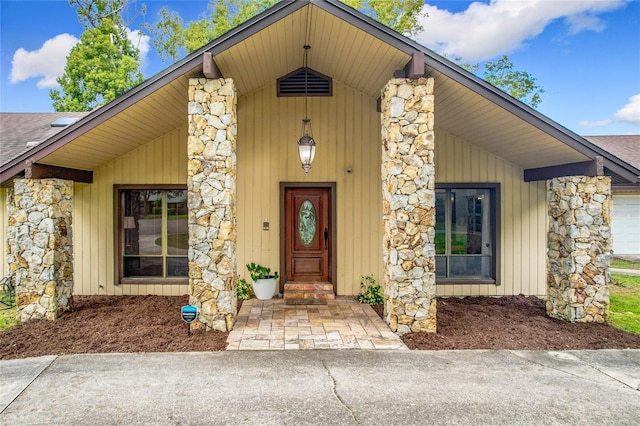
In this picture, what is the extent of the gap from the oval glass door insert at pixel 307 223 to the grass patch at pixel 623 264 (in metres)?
8.45

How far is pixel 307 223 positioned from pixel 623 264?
9.03 metres

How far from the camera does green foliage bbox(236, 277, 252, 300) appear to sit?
6.91 meters

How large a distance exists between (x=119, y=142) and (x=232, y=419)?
522cm

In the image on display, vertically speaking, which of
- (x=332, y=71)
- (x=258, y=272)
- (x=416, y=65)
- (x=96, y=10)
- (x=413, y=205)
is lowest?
(x=258, y=272)

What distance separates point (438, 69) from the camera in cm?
492

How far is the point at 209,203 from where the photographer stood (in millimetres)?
5047

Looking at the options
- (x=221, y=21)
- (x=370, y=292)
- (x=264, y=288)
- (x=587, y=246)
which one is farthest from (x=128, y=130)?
(x=221, y=21)

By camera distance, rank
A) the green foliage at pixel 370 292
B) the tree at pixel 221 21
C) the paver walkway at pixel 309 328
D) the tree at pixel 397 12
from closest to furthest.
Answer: the paver walkway at pixel 309 328, the green foliage at pixel 370 292, the tree at pixel 397 12, the tree at pixel 221 21

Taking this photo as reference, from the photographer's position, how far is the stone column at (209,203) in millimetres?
5039

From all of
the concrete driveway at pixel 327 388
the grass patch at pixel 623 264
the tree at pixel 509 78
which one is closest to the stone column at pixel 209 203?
the concrete driveway at pixel 327 388

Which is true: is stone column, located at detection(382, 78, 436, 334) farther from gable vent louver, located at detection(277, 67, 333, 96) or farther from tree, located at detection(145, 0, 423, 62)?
tree, located at detection(145, 0, 423, 62)

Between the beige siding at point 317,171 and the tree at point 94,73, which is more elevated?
the tree at point 94,73

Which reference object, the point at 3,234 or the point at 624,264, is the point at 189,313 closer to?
the point at 3,234

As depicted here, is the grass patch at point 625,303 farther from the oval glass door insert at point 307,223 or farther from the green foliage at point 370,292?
the oval glass door insert at point 307,223
